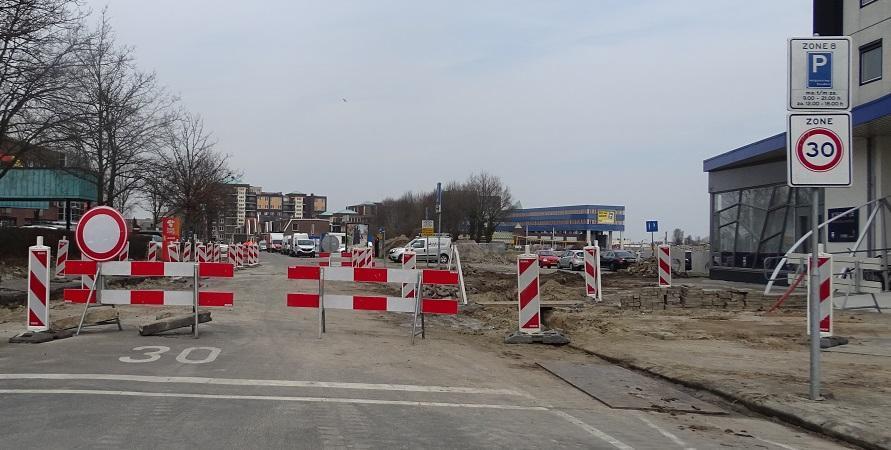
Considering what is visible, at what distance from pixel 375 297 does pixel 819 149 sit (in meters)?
6.86

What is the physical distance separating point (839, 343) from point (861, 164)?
16.0 m

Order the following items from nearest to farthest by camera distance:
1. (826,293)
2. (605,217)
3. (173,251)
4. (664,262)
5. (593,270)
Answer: (826,293), (593,270), (664,262), (173,251), (605,217)

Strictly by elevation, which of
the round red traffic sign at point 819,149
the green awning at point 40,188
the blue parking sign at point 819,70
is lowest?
the round red traffic sign at point 819,149

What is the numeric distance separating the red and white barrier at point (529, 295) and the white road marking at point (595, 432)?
4.62 m

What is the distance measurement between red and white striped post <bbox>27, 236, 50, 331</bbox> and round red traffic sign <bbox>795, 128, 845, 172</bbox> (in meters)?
10.4

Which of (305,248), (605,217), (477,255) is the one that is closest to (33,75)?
(477,255)

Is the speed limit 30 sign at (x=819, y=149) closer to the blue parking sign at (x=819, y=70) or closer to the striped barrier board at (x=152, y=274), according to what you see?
the blue parking sign at (x=819, y=70)

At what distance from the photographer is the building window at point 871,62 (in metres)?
25.2

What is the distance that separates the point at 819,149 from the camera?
297 inches

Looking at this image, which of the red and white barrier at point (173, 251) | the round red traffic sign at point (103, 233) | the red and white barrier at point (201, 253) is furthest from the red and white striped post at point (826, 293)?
the red and white barrier at point (201, 253)

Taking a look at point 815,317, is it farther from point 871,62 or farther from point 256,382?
point 871,62

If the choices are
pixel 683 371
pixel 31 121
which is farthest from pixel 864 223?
pixel 31 121

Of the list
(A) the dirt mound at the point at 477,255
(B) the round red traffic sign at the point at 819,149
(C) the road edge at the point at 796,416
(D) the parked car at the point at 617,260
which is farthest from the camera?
(A) the dirt mound at the point at 477,255

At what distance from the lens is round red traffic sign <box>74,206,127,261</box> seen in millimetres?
11039
